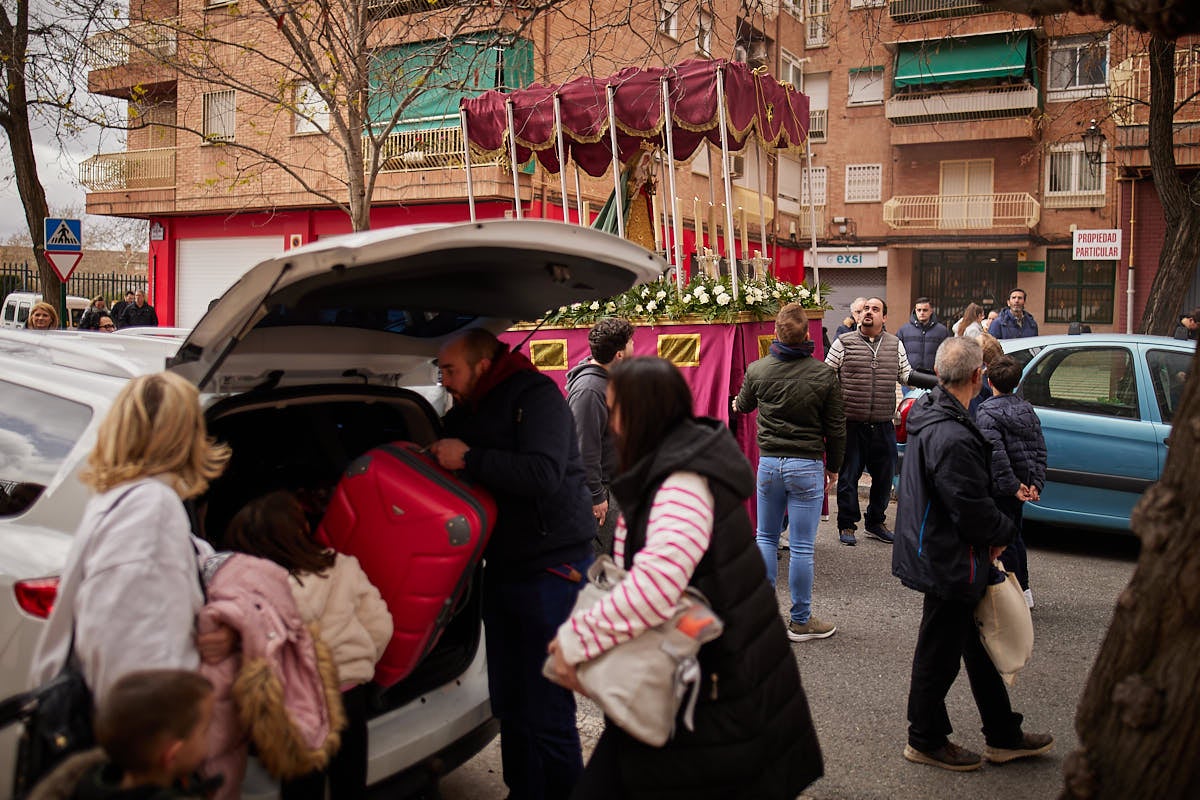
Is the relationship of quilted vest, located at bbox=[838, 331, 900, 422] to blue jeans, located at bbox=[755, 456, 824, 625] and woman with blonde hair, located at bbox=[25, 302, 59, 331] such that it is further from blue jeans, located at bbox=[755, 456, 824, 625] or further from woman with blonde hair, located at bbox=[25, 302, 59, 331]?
woman with blonde hair, located at bbox=[25, 302, 59, 331]

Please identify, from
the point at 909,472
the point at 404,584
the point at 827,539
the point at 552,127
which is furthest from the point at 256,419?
the point at 552,127

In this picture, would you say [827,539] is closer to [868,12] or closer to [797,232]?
[868,12]

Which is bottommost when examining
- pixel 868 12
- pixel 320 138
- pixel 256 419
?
pixel 256 419

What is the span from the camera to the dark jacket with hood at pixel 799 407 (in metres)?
6.23

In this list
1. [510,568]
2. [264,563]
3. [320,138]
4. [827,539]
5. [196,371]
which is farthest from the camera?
[320,138]

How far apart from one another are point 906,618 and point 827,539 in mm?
2235

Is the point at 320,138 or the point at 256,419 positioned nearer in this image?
the point at 256,419

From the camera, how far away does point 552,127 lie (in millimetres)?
11016

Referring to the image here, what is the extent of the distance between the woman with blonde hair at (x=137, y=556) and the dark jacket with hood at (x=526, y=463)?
105cm

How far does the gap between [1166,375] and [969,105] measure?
88.2ft

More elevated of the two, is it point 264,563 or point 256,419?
point 256,419

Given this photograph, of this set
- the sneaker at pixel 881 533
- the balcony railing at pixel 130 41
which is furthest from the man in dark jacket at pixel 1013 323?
the balcony railing at pixel 130 41

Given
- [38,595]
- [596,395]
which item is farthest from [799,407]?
[38,595]

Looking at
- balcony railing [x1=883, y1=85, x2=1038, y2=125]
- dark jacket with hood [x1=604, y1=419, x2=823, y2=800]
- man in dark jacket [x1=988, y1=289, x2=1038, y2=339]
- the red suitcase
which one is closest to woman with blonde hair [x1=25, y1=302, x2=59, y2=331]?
the red suitcase
